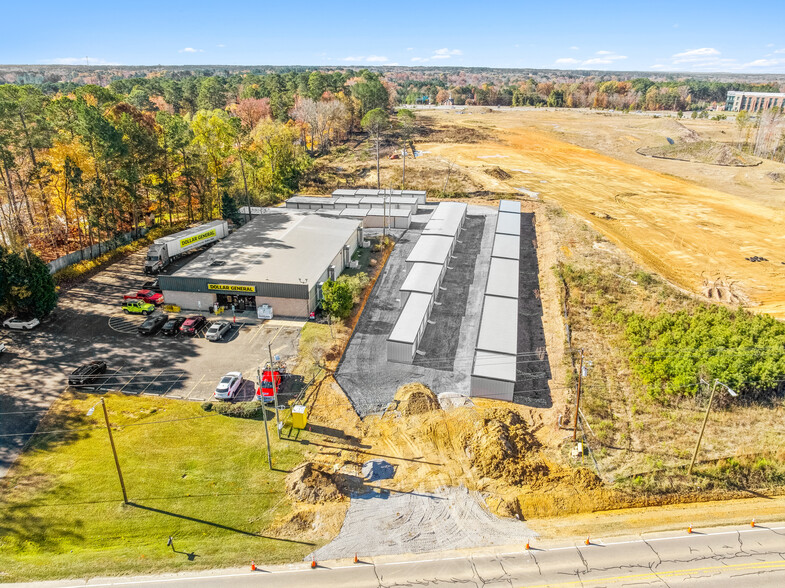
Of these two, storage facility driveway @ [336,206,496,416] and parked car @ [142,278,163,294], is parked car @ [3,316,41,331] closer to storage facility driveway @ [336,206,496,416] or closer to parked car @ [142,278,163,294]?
parked car @ [142,278,163,294]

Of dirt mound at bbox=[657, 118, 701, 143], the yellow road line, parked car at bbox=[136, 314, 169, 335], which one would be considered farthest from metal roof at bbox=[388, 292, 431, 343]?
dirt mound at bbox=[657, 118, 701, 143]

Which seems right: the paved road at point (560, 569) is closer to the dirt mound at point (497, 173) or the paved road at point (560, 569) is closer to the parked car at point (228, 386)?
the parked car at point (228, 386)

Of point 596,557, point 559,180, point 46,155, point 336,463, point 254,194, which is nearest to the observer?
point 596,557

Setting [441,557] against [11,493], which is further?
[11,493]

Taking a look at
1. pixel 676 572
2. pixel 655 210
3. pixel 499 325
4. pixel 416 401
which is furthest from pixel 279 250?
pixel 655 210

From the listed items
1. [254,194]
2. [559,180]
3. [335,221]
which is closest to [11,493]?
[335,221]

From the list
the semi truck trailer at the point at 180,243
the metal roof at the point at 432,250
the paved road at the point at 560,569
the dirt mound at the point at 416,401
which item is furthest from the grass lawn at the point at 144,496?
the metal roof at the point at 432,250

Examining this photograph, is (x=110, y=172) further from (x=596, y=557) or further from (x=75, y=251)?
(x=596, y=557)
